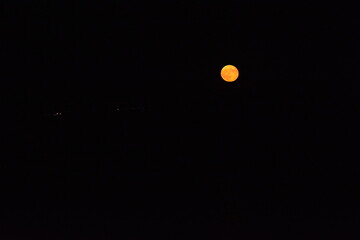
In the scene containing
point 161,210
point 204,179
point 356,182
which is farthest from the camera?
point 204,179

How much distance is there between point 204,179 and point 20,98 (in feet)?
8.79

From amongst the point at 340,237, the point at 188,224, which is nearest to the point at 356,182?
the point at 340,237

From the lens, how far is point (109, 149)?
5664mm

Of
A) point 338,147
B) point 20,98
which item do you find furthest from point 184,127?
point 20,98

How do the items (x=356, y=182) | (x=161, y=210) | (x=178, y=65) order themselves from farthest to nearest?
1. (x=178, y=65)
2. (x=356, y=182)
3. (x=161, y=210)

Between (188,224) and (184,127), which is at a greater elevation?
(184,127)

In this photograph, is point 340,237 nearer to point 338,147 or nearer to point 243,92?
point 338,147

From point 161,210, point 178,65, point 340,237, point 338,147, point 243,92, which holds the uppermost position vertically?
point 178,65

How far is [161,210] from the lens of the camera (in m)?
4.61

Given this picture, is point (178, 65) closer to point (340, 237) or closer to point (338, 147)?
point (338, 147)

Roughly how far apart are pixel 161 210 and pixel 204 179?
842mm

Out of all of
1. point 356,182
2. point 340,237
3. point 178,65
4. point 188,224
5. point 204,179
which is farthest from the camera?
point 178,65

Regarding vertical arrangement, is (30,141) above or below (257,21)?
below

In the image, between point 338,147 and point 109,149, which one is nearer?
point 338,147
